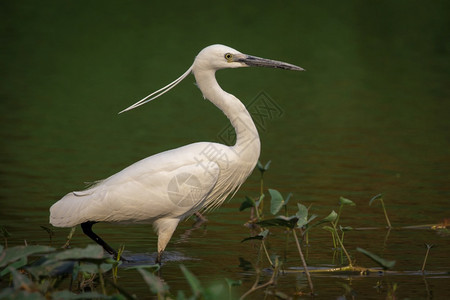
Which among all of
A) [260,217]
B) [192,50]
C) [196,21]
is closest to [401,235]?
[260,217]

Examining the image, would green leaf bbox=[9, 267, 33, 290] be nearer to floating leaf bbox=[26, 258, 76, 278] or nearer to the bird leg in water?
floating leaf bbox=[26, 258, 76, 278]

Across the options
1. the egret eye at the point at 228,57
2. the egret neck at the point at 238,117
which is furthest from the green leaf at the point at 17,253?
the egret eye at the point at 228,57

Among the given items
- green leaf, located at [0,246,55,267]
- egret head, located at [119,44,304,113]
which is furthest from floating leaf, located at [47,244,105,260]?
egret head, located at [119,44,304,113]

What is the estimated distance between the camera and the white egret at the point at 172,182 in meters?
7.05

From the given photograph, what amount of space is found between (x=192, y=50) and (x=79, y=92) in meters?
4.53

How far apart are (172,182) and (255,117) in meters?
2.71

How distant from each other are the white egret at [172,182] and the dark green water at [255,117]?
0.53 m

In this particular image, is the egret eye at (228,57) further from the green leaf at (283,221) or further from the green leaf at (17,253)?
the green leaf at (17,253)

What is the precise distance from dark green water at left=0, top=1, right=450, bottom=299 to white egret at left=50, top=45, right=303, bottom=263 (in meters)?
0.53

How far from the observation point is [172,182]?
7.07m

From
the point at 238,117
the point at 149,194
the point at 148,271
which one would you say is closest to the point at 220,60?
the point at 238,117

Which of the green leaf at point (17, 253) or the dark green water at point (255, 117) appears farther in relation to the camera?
the dark green water at point (255, 117)

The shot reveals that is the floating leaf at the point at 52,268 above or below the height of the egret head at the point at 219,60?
below

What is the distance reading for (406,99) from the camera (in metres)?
17.3
